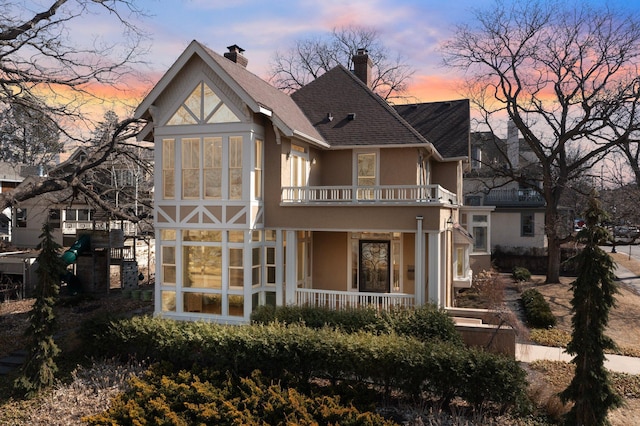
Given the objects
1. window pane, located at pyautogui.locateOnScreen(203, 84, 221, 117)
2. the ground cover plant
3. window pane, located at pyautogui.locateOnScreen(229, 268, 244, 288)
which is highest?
window pane, located at pyautogui.locateOnScreen(203, 84, 221, 117)

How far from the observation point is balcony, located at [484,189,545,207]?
35406 mm

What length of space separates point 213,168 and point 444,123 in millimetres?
12776

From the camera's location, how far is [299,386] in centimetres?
1051

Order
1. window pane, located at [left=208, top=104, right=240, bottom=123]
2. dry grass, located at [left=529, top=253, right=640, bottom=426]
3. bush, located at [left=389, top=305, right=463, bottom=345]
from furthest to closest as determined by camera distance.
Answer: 1. window pane, located at [left=208, top=104, right=240, bottom=123]
2. bush, located at [left=389, top=305, right=463, bottom=345]
3. dry grass, located at [left=529, top=253, right=640, bottom=426]

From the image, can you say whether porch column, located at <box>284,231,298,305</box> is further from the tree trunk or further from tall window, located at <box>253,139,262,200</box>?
the tree trunk

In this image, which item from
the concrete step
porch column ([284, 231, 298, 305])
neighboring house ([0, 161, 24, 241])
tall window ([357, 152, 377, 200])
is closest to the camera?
the concrete step

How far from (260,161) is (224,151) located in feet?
4.16

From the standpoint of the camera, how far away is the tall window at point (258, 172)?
1530 cm

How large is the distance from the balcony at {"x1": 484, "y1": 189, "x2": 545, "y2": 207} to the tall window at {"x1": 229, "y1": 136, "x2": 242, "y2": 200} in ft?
89.3

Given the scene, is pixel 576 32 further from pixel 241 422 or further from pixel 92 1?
pixel 241 422

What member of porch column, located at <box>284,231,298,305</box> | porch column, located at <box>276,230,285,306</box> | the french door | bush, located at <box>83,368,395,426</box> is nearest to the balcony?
the french door

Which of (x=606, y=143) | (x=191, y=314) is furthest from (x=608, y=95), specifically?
(x=191, y=314)

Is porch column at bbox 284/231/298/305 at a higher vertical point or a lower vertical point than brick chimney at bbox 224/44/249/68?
lower

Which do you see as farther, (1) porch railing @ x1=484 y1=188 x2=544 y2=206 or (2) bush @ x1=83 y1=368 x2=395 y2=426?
(1) porch railing @ x1=484 y1=188 x2=544 y2=206
